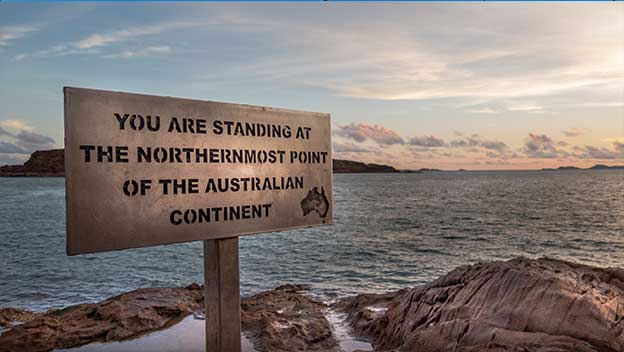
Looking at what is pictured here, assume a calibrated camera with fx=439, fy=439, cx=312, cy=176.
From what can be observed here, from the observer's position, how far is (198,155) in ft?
16.2

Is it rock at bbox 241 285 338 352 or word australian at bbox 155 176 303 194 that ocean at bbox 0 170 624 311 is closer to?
rock at bbox 241 285 338 352

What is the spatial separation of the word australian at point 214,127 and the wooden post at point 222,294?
4.31 feet

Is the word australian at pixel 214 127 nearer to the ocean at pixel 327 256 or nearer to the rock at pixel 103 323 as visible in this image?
the rock at pixel 103 323

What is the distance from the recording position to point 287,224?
5.68 meters

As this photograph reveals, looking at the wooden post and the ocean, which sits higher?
the wooden post

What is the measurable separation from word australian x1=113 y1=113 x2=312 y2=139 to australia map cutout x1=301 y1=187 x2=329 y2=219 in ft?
2.56

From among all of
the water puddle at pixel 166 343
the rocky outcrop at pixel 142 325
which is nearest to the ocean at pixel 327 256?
the rocky outcrop at pixel 142 325

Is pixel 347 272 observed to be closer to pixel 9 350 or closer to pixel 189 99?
pixel 9 350

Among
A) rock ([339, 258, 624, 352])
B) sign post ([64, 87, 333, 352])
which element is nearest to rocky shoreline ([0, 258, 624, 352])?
rock ([339, 258, 624, 352])

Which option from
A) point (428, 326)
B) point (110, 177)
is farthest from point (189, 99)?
point (428, 326)

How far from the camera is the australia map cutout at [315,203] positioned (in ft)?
19.4

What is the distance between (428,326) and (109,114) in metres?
5.58

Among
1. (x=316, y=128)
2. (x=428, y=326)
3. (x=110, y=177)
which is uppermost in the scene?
(x=316, y=128)

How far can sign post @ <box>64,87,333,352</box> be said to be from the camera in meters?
4.26
